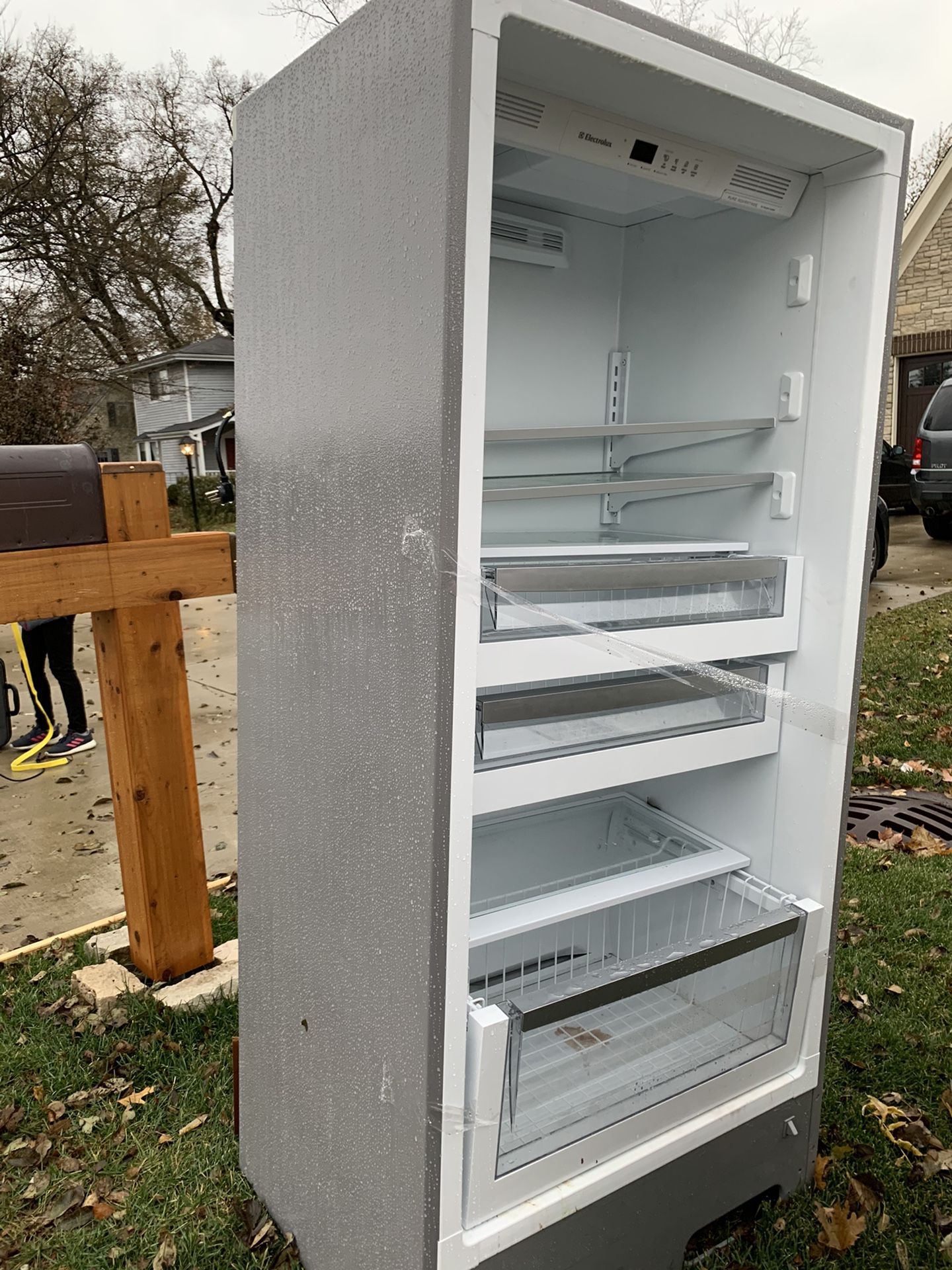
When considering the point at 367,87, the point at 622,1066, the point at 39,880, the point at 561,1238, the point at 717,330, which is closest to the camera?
the point at 367,87

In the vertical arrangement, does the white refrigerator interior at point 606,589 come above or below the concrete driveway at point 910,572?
above

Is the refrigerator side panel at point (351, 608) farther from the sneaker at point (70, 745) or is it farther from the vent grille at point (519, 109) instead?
the sneaker at point (70, 745)

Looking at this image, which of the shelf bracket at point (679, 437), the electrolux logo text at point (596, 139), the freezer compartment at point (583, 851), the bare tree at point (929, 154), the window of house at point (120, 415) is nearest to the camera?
the electrolux logo text at point (596, 139)

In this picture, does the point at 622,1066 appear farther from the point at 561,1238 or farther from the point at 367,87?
the point at 367,87

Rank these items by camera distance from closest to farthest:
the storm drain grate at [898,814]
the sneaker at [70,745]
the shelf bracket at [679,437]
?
1. the shelf bracket at [679,437]
2. the storm drain grate at [898,814]
3. the sneaker at [70,745]

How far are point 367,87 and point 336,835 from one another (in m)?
1.13

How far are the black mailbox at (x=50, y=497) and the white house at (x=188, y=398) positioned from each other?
70.5 ft

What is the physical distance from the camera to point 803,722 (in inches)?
68.8

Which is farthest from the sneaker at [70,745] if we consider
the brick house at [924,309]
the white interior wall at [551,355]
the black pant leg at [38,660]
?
the brick house at [924,309]

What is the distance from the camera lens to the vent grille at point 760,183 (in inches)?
60.1

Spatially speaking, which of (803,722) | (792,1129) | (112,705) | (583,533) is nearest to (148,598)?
(112,705)

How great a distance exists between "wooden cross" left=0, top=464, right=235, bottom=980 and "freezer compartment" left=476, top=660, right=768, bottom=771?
103 cm

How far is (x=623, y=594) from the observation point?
1640 millimetres

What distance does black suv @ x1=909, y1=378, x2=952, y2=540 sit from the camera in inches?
383
